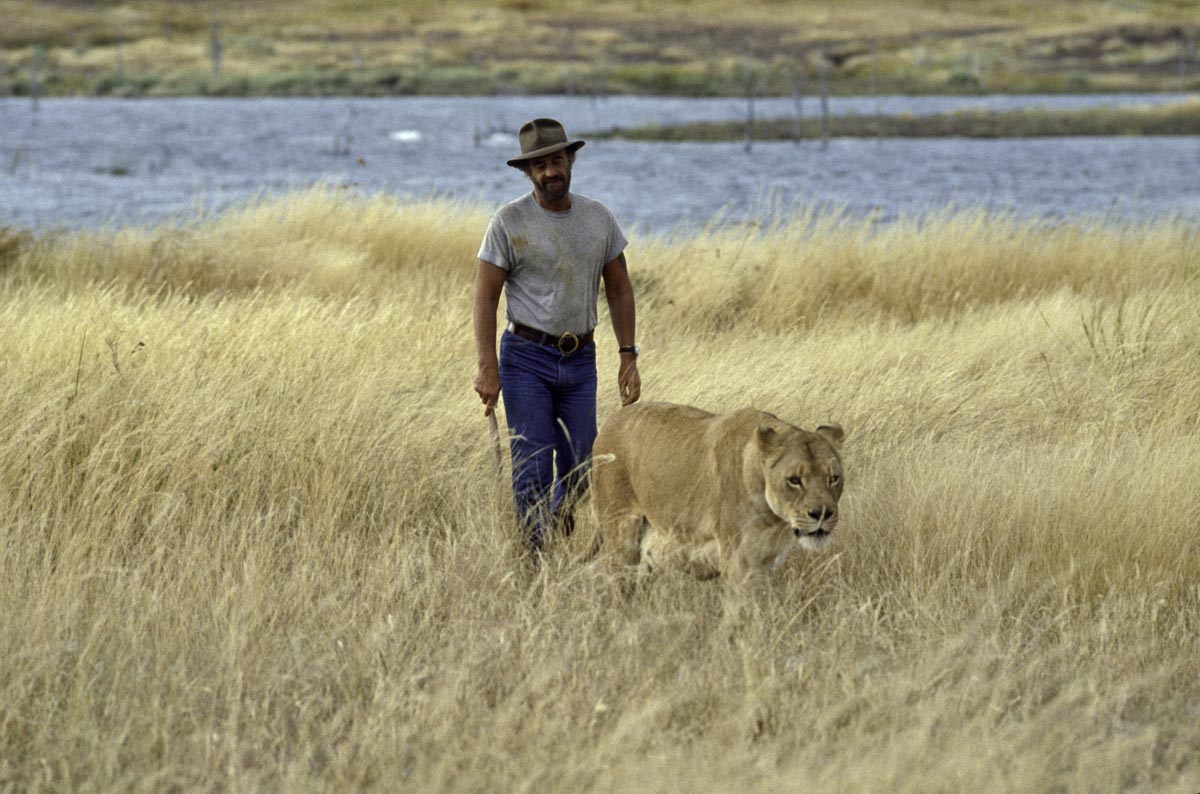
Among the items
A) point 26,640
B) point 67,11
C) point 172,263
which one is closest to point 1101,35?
point 67,11

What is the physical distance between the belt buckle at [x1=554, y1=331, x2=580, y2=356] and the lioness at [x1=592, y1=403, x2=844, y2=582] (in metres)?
0.61

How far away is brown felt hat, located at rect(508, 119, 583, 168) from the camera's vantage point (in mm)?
5797

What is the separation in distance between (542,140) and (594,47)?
117480mm

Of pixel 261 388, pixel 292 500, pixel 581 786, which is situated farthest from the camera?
pixel 261 388

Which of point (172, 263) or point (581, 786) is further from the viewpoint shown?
point (172, 263)

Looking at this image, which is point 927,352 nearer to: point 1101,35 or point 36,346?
point 36,346

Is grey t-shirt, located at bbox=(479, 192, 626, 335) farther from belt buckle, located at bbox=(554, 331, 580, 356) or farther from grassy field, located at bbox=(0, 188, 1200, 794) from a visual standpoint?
grassy field, located at bbox=(0, 188, 1200, 794)

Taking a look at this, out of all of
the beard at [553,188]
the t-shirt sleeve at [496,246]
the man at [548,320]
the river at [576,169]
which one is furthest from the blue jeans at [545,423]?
the river at [576,169]

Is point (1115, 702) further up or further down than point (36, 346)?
further down

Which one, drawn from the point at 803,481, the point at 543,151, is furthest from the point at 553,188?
the point at 803,481

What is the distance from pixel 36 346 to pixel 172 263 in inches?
225

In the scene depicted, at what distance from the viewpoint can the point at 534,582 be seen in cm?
539

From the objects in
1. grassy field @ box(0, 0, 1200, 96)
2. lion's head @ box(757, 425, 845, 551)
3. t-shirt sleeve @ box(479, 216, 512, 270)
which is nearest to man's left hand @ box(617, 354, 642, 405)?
t-shirt sleeve @ box(479, 216, 512, 270)

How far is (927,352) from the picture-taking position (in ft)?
32.2
